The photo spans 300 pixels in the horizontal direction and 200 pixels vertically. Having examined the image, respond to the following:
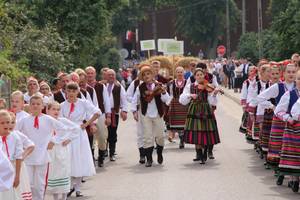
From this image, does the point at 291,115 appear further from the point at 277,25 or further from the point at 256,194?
the point at 277,25

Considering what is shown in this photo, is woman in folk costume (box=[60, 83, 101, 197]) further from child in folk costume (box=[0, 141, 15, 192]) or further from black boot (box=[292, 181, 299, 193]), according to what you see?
child in folk costume (box=[0, 141, 15, 192])

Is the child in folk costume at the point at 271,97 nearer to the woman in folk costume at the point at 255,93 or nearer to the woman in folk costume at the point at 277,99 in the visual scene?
the woman in folk costume at the point at 277,99

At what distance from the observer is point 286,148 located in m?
12.2

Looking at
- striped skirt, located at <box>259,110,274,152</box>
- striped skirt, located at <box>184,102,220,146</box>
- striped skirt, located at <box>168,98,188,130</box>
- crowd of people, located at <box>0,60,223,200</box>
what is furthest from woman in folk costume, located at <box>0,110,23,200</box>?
striped skirt, located at <box>168,98,188,130</box>

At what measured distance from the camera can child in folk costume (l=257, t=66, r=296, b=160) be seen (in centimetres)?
1316

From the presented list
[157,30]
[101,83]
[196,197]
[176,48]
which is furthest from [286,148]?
[157,30]

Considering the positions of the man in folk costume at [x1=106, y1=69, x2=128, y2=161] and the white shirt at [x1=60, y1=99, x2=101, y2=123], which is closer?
the white shirt at [x1=60, y1=99, x2=101, y2=123]

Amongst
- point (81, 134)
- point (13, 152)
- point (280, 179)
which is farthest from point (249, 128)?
point (13, 152)

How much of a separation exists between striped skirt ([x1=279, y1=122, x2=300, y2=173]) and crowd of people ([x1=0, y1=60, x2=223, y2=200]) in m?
2.70

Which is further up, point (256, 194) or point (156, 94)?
point (156, 94)

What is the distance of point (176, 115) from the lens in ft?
65.3

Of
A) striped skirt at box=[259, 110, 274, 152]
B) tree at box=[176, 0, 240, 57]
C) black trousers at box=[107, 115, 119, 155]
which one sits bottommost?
black trousers at box=[107, 115, 119, 155]

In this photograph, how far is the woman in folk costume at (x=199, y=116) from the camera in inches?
623

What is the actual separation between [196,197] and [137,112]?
14.0 ft
